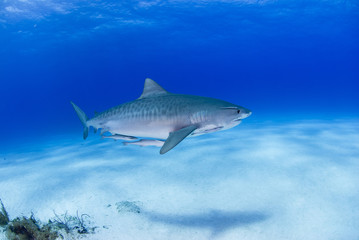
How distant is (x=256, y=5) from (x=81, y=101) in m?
113

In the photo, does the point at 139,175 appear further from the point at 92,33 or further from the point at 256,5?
the point at 92,33

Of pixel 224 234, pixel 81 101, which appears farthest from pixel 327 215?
pixel 81 101

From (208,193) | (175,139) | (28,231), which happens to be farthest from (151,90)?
(28,231)

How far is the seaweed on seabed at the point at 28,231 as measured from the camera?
2.62 metres

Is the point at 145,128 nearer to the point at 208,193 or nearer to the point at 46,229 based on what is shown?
the point at 208,193

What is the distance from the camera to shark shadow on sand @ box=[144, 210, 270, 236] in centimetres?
→ 283

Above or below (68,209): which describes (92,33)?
above

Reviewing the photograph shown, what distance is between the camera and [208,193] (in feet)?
12.1

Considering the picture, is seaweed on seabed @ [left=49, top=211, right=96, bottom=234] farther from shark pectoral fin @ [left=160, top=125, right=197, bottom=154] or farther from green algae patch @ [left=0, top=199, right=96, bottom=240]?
shark pectoral fin @ [left=160, top=125, right=197, bottom=154]

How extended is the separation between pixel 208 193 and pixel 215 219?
0.72 metres

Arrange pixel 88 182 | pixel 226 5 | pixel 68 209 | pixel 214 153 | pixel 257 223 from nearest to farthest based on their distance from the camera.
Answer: pixel 257 223, pixel 68 209, pixel 88 182, pixel 214 153, pixel 226 5

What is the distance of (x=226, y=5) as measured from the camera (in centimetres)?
2583

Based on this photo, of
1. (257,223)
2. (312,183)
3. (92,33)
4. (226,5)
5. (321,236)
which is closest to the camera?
(321,236)

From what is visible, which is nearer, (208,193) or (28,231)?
(28,231)
